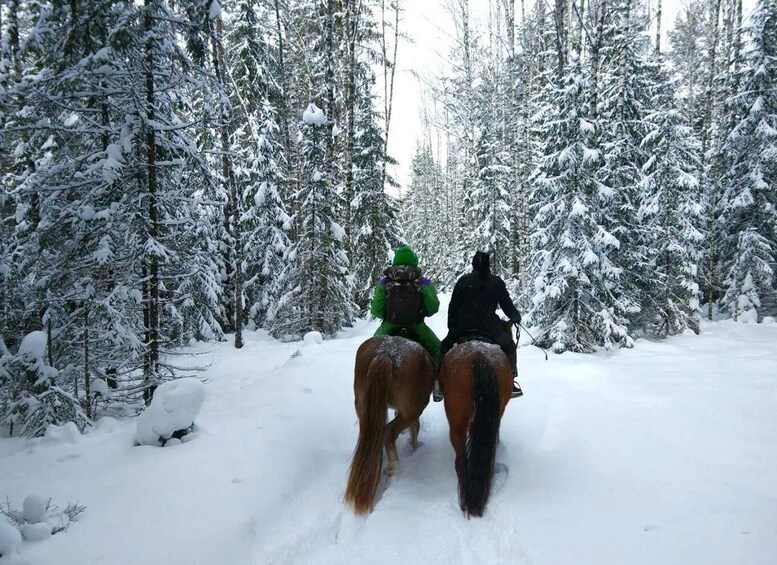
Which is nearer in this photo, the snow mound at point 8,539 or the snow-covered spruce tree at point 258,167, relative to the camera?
the snow mound at point 8,539

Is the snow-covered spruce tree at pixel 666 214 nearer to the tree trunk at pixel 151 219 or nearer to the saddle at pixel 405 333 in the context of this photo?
the saddle at pixel 405 333

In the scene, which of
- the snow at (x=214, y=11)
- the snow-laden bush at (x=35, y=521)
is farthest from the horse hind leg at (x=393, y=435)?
the snow at (x=214, y=11)

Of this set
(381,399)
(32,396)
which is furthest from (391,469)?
(32,396)

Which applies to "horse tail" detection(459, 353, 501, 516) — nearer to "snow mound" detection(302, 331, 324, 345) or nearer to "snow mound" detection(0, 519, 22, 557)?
"snow mound" detection(0, 519, 22, 557)

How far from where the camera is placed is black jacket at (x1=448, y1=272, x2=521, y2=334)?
205 inches

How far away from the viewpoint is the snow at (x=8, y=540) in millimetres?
2938

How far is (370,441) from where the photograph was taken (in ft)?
14.2

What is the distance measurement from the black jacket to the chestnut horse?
631mm

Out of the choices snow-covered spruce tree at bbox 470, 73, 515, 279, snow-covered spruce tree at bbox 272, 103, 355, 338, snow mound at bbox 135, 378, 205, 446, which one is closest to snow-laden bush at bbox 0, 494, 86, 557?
snow mound at bbox 135, 378, 205, 446

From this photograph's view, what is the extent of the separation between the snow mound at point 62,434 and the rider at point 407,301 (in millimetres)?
4273

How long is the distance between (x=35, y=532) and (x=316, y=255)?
1197 cm

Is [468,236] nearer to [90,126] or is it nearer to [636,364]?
A: [636,364]

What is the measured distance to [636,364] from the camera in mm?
9375

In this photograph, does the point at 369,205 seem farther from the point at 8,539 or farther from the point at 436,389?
the point at 8,539
